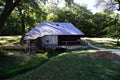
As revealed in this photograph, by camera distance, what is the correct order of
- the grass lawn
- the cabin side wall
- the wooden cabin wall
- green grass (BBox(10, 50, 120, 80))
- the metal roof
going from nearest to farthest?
green grass (BBox(10, 50, 120, 80)) < the metal roof < the cabin side wall < the wooden cabin wall < the grass lawn

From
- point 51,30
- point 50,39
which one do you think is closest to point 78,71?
point 50,39

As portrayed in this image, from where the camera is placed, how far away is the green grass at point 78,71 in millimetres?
17047

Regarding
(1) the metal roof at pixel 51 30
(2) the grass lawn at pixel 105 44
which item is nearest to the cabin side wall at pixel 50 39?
(1) the metal roof at pixel 51 30

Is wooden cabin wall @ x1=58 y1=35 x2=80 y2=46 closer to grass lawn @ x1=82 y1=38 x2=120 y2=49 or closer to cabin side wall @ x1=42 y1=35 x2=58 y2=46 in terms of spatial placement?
cabin side wall @ x1=42 y1=35 x2=58 y2=46

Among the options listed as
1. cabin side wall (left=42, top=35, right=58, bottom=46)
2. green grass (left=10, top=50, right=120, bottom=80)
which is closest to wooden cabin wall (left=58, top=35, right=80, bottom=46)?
cabin side wall (left=42, top=35, right=58, bottom=46)

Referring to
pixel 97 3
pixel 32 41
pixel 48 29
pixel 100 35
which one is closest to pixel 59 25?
pixel 48 29

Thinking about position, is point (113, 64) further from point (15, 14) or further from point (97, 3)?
point (15, 14)

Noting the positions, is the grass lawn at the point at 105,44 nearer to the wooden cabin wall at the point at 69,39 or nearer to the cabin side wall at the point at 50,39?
the wooden cabin wall at the point at 69,39

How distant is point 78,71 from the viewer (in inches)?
712

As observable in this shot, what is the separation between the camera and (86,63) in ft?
66.2

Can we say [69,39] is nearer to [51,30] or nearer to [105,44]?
[51,30]

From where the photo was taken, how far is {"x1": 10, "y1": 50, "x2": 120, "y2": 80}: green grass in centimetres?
1705

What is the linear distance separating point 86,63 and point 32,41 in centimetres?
2145

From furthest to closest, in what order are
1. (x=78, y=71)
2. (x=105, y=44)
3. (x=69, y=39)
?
(x=105, y=44)
(x=69, y=39)
(x=78, y=71)
